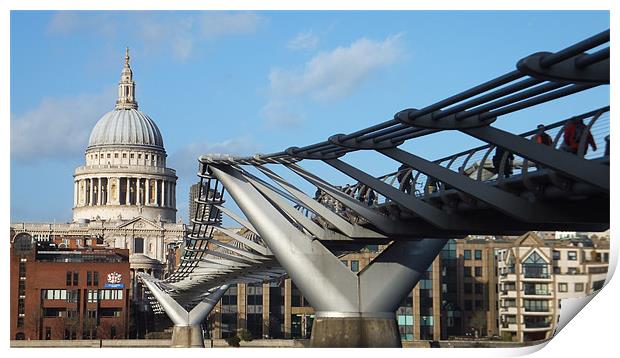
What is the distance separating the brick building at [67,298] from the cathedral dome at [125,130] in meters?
70.3

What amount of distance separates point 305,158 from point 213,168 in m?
6.39

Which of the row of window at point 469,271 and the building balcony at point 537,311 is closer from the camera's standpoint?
the building balcony at point 537,311

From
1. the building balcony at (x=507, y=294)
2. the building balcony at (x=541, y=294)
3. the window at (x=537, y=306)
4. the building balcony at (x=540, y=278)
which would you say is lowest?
the window at (x=537, y=306)

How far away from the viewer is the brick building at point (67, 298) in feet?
301

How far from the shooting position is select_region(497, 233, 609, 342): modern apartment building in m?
59.2

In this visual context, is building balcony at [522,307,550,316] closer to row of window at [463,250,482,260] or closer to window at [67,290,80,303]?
row of window at [463,250,482,260]

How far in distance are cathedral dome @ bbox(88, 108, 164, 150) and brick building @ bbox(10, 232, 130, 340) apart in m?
70.3

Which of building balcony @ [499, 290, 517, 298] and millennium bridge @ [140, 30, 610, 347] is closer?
millennium bridge @ [140, 30, 610, 347]

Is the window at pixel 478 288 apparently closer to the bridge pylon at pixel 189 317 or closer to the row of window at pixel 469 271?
the row of window at pixel 469 271

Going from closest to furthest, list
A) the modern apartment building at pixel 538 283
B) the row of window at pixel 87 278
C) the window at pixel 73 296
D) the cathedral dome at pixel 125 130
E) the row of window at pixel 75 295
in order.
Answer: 1. the modern apartment building at pixel 538 283
2. the row of window at pixel 75 295
3. the window at pixel 73 296
4. the row of window at pixel 87 278
5. the cathedral dome at pixel 125 130

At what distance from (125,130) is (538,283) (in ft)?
359

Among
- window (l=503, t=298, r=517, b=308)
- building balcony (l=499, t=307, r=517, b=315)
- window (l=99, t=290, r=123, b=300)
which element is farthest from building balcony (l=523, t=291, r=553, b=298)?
window (l=99, t=290, r=123, b=300)

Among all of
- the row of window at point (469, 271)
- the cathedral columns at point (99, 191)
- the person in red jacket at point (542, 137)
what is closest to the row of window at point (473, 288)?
the row of window at point (469, 271)
